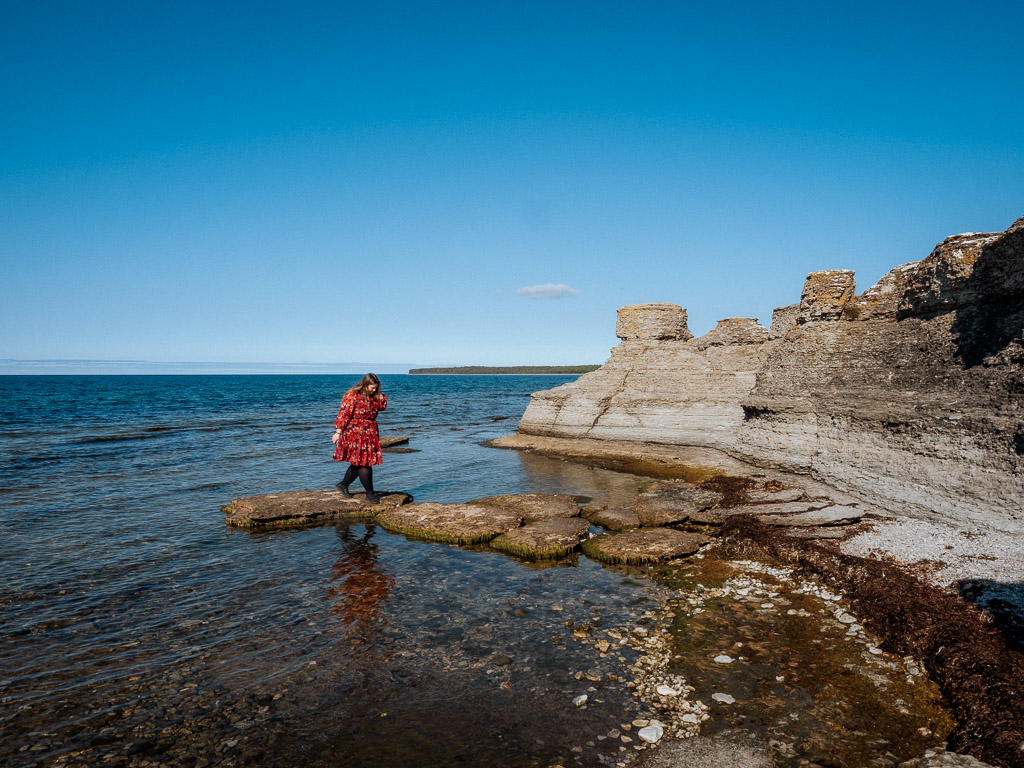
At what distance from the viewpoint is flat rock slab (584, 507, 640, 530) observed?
11.1 m

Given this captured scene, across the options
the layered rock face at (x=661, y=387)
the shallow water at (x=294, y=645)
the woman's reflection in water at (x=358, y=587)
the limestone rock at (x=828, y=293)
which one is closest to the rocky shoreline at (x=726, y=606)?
the shallow water at (x=294, y=645)

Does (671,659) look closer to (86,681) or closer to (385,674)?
(385,674)

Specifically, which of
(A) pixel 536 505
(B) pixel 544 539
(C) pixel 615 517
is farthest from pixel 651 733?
(A) pixel 536 505

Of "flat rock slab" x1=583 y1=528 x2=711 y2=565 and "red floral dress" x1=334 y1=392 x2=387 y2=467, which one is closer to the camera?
"flat rock slab" x1=583 y1=528 x2=711 y2=565

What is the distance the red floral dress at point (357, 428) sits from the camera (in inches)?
457

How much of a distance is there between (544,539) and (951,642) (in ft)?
19.3

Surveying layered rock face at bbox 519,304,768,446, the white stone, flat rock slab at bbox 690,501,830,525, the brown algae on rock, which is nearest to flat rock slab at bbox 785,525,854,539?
flat rock slab at bbox 690,501,830,525

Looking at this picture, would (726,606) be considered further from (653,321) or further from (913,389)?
(653,321)

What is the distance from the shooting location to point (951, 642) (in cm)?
548

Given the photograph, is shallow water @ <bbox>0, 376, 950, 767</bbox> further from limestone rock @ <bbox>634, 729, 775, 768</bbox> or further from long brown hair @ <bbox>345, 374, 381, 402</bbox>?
long brown hair @ <bbox>345, 374, 381, 402</bbox>

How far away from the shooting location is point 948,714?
4.69 meters

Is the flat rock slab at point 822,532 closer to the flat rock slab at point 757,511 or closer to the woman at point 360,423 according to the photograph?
the flat rock slab at point 757,511

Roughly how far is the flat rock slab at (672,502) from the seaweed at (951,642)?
111 inches

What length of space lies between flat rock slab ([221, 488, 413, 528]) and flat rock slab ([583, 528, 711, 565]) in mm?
5176
